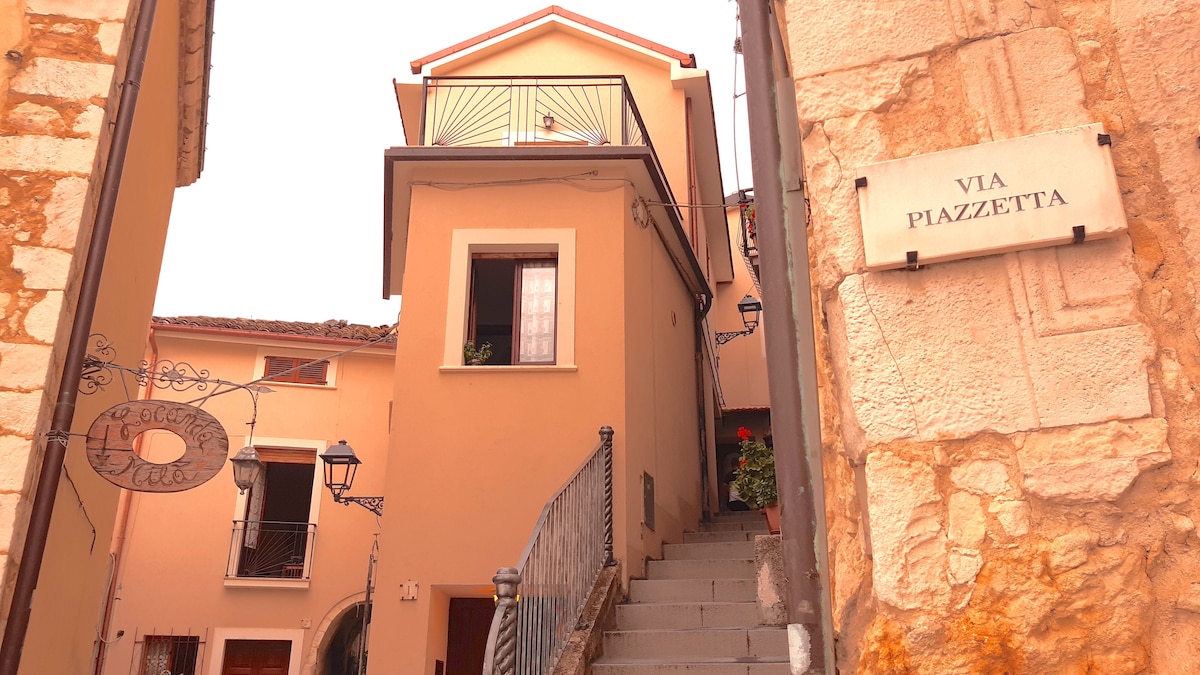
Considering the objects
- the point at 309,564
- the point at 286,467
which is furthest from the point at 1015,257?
the point at 286,467

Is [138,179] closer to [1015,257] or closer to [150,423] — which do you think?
[150,423]

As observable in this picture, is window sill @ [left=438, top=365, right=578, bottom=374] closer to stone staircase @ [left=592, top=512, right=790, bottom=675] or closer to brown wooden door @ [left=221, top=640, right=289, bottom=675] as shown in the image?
stone staircase @ [left=592, top=512, right=790, bottom=675]

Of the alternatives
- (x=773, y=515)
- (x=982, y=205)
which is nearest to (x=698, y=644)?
(x=773, y=515)

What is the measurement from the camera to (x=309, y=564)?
14992mm

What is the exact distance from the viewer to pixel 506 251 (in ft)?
30.5

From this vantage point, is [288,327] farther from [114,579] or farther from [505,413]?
[505,413]

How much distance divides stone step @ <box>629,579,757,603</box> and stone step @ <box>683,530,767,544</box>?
59.7 inches

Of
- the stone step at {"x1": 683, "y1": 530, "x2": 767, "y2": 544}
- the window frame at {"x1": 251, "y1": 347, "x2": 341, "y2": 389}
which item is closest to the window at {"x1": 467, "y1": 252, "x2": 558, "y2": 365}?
the stone step at {"x1": 683, "y1": 530, "x2": 767, "y2": 544}

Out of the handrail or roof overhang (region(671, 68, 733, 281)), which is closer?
the handrail

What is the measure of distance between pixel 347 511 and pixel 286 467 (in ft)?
5.56

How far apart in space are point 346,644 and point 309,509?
2.38 meters

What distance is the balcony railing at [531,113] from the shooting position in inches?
406

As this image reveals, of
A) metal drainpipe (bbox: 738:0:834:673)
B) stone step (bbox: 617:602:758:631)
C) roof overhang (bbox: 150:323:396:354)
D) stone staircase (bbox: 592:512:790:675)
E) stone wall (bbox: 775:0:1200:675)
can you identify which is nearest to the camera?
stone wall (bbox: 775:0:1200:675)

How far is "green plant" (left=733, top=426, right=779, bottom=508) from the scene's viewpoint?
24.7ft
